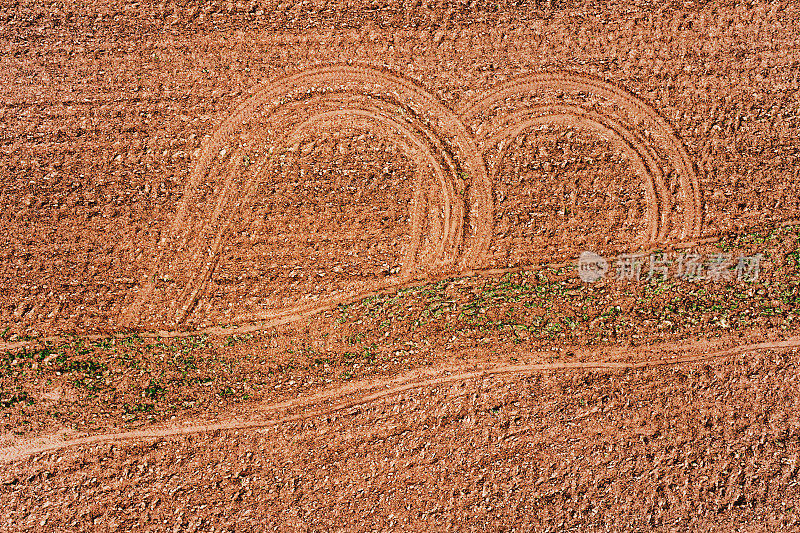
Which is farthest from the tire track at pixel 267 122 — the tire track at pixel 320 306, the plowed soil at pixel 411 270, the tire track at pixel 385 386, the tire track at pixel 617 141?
the tire track at pixel 385 386

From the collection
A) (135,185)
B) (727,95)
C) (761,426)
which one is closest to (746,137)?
(727,95)

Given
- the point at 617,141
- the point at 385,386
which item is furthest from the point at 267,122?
the point at 617,141

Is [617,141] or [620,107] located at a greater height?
[620,107]

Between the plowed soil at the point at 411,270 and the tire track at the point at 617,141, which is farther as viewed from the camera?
the tire track at the point at 617,141

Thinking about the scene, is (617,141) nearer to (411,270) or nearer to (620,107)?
(620,107)

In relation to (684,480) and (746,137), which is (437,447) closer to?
(684,480)

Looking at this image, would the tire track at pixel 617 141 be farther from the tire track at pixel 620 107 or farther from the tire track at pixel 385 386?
the tire track at pixel 385 386
